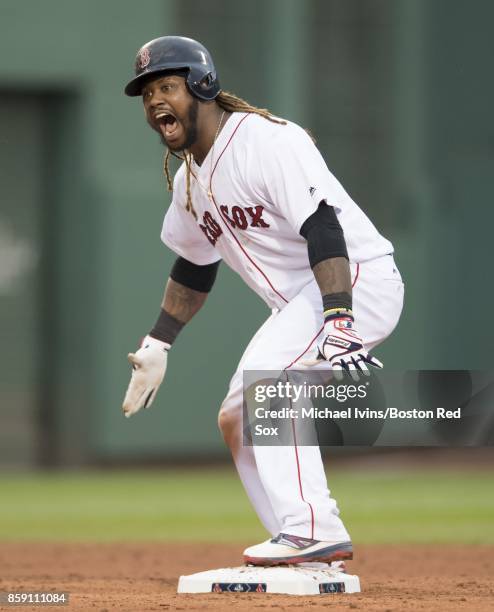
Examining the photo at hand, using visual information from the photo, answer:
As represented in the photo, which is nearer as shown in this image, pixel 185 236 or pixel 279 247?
pixel 279 247

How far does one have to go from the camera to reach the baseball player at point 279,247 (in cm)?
459

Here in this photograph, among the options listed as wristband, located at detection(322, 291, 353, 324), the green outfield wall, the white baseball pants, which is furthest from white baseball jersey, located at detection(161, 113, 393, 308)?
the green outfield wall

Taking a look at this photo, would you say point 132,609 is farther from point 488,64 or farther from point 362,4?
point 488,64

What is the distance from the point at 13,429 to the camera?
14031 millimetres

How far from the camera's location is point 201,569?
6469 mm

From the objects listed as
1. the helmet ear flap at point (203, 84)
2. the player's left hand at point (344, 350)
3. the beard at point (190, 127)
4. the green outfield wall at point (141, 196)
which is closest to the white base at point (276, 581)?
the player's left hand at point (344, 350)

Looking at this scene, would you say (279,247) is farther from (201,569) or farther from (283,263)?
(201,569)

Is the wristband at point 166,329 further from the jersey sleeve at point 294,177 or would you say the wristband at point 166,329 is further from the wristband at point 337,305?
the wristband at point 337,305

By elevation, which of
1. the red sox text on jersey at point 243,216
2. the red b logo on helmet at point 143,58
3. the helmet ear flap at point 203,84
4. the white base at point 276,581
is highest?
the red b logo on helmet at point 143,58

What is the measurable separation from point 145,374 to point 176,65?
4.28 feet

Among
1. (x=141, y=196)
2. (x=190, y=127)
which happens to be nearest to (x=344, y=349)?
(x=190, y=127)

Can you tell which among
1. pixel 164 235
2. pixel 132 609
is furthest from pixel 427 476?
pixel 132 609

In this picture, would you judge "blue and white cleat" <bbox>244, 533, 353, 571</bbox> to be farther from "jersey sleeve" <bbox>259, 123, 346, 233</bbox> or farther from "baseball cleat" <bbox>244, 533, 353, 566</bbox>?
"jersey sleeve" <bbox>259, 123, 346, 233</bbox>

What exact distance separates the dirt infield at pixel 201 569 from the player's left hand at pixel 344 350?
73cm
